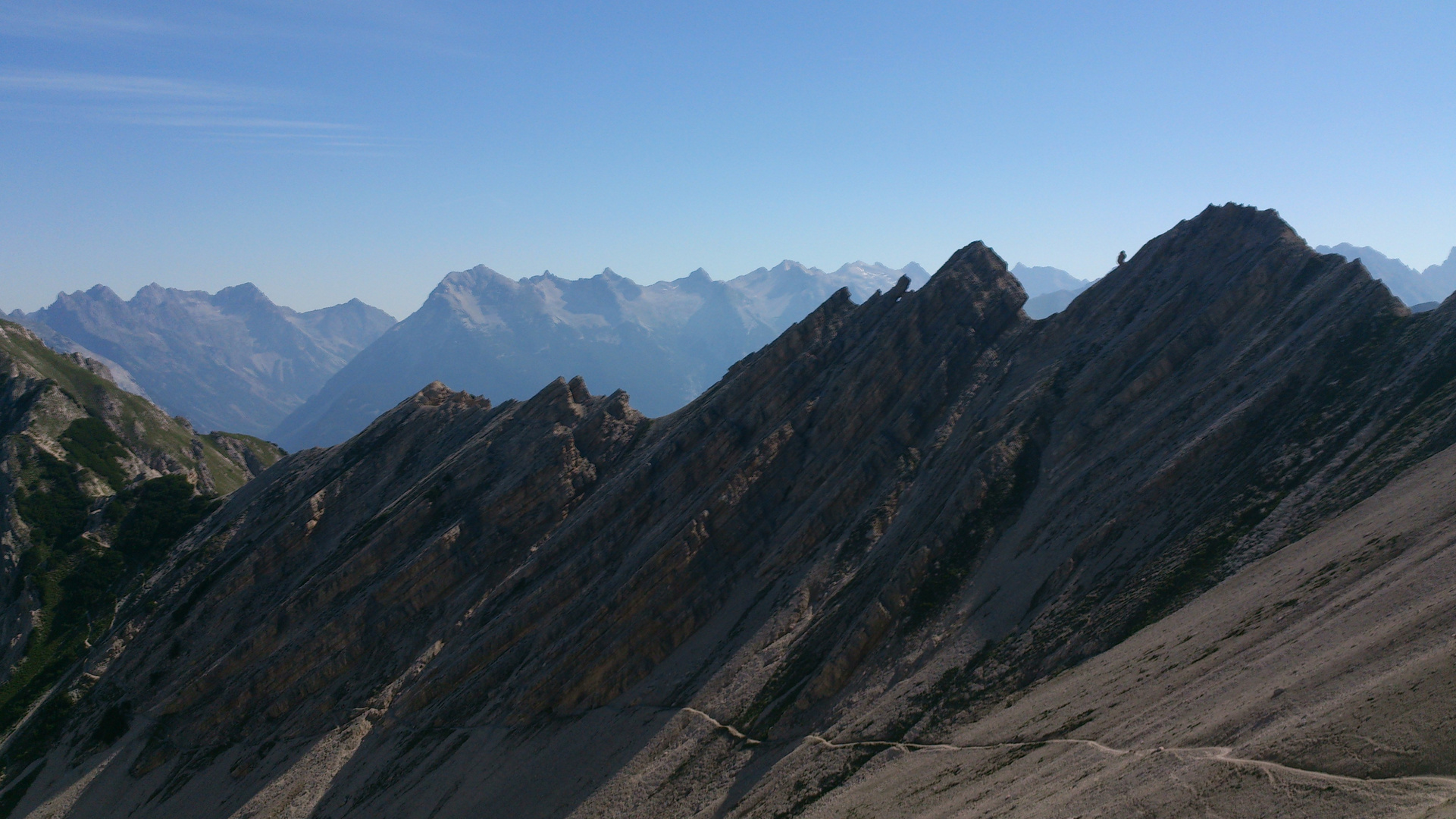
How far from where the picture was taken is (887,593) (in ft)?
236

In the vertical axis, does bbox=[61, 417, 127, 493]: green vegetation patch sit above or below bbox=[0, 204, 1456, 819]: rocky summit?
above

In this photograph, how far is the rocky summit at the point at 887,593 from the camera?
150ft

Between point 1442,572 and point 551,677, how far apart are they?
69.4 meters

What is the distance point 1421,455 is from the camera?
188 ft

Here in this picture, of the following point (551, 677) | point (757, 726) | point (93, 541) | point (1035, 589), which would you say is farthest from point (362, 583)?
point (1035, 589)

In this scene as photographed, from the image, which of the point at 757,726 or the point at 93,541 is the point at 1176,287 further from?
the point at 93,541

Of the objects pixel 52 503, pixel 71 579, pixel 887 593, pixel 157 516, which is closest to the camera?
pixel 887 593

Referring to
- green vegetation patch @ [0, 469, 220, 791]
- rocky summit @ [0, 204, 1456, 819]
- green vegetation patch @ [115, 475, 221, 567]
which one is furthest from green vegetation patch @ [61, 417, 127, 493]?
rocky summit @ [0, 204, 1456, 819]

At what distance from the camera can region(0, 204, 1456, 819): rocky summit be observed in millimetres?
45625

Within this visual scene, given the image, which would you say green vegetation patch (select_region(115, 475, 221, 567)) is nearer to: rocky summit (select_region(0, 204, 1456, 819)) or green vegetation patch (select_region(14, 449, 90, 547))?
green vegetation patch (select_region(14, 449, 90, 547))

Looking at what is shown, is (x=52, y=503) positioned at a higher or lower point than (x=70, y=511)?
higher

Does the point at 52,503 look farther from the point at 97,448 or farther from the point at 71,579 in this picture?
the point at 71,579

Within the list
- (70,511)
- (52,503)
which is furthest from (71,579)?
(52,503)

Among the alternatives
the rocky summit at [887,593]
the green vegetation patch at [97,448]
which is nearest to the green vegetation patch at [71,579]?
the rocky summit at [887,593]
